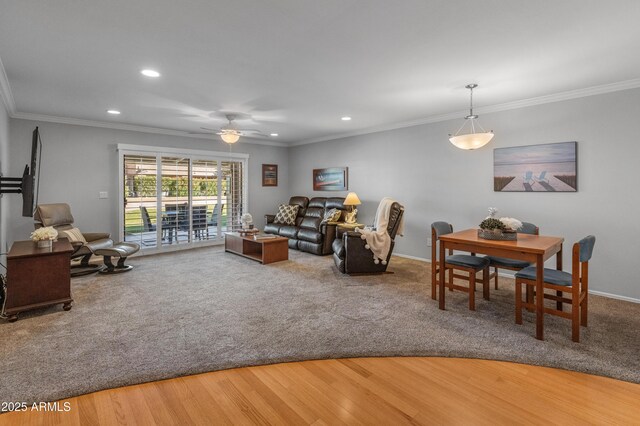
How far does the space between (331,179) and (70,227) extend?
190 inches

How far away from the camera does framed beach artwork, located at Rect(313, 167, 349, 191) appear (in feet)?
22.2

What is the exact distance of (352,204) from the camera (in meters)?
6.03

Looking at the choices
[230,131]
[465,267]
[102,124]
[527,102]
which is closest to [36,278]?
[230,131]

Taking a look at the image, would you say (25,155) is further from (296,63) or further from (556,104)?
(556,104)

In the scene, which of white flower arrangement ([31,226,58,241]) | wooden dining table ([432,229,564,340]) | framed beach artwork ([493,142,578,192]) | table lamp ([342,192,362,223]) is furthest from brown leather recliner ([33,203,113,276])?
framed beach artwork ([493,142,578,192])

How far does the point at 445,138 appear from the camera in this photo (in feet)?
16.7

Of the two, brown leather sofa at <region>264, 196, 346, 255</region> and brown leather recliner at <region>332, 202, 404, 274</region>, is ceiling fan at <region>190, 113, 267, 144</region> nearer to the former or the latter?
brown leather sofa at <region>264, 196, 346, 255</region>

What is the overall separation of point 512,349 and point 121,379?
287cm

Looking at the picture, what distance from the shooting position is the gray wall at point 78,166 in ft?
15.9

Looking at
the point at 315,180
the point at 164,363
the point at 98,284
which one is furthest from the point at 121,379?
the point at 315,180

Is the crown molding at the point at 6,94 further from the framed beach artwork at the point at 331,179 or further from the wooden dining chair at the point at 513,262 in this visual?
the wooden dining chair at the point at 513,262

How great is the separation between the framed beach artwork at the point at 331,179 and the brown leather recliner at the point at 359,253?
233cm

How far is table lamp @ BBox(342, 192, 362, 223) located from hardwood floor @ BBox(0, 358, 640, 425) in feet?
13.0

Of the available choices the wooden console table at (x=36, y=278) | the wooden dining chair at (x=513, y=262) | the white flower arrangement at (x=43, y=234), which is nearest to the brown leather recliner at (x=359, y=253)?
the wooden dining chair at (x=513, y=262)
